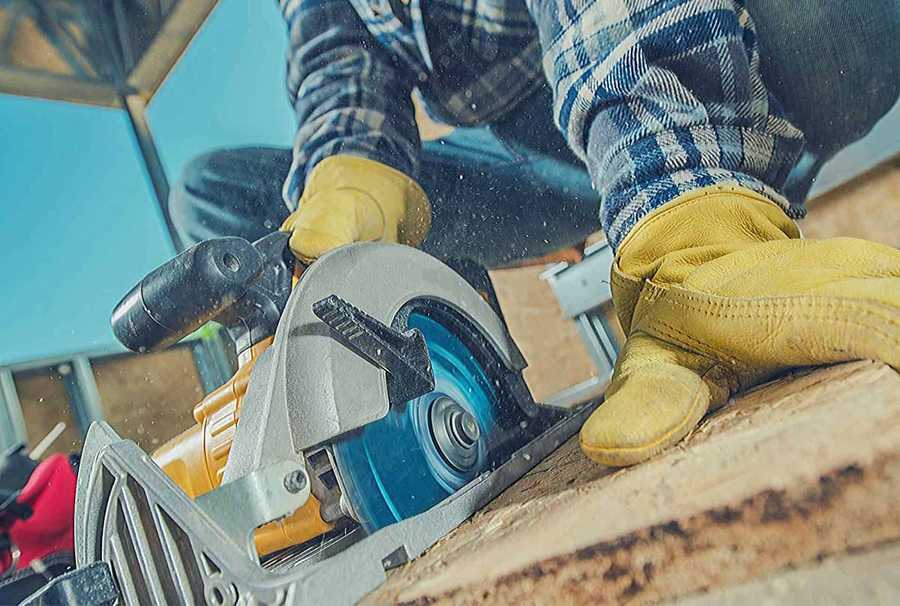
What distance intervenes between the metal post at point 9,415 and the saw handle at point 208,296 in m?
1.46

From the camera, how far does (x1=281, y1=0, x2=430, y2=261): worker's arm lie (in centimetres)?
127

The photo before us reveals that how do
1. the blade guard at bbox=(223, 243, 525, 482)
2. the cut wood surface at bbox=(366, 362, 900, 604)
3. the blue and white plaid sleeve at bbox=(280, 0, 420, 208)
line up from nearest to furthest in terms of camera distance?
the cut wood surface at bbox=(366, 362, 900, 604), the blade guard at bbox=(223, 243, 525, 482), the blue and white plaid sleeve at bbox=(280, 0, 420, 208)

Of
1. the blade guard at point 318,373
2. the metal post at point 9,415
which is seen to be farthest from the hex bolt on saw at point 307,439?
the metal post at point 9,415

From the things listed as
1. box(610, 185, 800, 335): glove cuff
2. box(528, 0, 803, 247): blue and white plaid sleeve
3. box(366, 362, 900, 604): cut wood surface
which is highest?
box(528, 0, 803, 247): blue and white plaid sleeve

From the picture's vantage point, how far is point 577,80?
934mm

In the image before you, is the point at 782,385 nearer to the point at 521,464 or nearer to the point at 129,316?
the point at 521,464

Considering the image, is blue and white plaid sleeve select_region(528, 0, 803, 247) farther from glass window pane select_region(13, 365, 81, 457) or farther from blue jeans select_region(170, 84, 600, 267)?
glass window pane select_region(13, 365, 81, 457)

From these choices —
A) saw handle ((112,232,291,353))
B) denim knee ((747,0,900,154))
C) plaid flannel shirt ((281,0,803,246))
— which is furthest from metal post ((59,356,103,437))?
denim knee ((747,0,900,154))

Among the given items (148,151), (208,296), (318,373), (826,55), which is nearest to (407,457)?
(318,373)

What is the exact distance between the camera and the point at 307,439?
0.67 meters

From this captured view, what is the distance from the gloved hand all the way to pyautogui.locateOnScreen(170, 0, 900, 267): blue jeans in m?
0.67

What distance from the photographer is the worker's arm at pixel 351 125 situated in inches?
50.0

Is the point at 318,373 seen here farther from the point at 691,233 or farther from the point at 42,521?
the point at 42,521

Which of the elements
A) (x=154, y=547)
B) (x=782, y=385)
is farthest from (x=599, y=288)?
(x=154, y=547)
